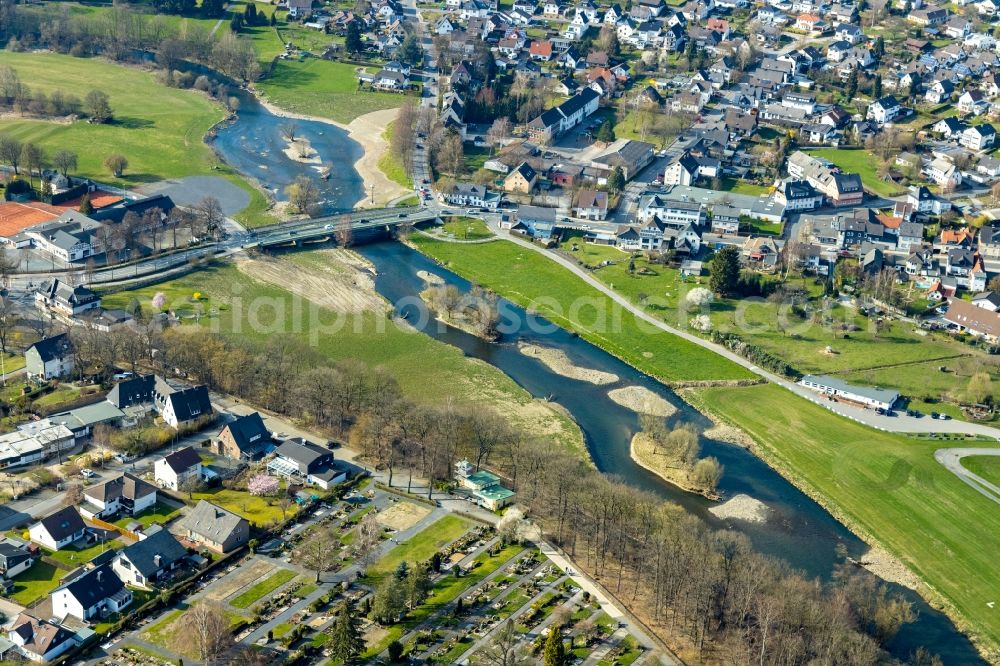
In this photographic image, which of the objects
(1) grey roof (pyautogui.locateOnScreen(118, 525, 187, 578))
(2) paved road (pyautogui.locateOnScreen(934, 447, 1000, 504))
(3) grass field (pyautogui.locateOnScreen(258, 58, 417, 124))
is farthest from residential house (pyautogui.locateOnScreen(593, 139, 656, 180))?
(1) grey roof (pyautogui.locateOnScreen(118, 525, 187, 578))

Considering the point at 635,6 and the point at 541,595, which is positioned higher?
the point at 635,6

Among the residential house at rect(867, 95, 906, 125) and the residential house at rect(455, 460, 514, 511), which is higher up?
the residential house at rect(867, 95, 906, 125)

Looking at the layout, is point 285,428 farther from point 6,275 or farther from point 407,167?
point 407,167

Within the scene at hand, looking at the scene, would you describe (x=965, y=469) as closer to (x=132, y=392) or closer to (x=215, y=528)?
(x=215, y=528)

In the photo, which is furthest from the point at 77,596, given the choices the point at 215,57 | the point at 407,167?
the point at 215,57

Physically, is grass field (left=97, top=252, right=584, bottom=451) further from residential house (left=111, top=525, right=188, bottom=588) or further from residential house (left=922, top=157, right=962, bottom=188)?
residential house (left=922, top=157, right=962, bottom=188)
